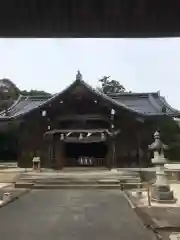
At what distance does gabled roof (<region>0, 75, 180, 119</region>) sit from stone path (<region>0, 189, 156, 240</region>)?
11.4 metres

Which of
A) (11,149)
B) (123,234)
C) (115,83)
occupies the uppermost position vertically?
(115,83)

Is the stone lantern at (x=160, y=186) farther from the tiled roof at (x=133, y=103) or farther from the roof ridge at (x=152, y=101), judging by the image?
the roof ridge at (x=152, y=101)

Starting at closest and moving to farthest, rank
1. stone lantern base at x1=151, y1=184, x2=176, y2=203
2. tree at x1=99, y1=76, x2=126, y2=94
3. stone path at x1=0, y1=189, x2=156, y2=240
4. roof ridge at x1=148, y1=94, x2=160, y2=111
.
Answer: stone path at x1=0, y1=189, x2=156, y2=240, stone lantern base at x1=151, y1=184, x2=176, y2=203, roof ridge at x1=148, y1=94, x2=160, y2=111, tree at x1=99, y1=76, x2=126, y2=94

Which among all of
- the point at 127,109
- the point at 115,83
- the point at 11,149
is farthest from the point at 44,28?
the point at 115,83

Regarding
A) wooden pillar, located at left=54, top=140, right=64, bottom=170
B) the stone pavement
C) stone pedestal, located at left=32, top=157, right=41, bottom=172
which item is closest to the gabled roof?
wooden pillar, located at left=54, top=140, right=64, bottom=170

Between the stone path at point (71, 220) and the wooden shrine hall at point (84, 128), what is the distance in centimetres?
1079

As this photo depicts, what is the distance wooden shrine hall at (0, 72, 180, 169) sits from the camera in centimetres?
2525

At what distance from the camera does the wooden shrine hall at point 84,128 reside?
25.2 metres

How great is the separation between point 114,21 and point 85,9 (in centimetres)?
48

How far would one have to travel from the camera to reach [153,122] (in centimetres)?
2606

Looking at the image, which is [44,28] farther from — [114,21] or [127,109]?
[127,109]

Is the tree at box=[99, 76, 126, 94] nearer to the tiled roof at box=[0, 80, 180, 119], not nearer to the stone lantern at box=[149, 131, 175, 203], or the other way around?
the tiled roof at box=[0, 80, 180, 119]

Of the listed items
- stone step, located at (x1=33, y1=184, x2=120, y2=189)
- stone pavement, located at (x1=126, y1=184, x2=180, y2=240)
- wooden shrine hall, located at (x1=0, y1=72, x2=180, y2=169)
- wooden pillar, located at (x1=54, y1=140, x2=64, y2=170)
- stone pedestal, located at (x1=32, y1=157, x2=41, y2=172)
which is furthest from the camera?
wooden pillar, located at (x1=54, y1=140, x2=64, y2=170)

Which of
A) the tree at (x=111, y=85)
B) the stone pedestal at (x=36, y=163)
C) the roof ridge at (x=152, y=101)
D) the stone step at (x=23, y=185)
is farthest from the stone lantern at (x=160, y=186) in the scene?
the tree at (x=111, y=85)
